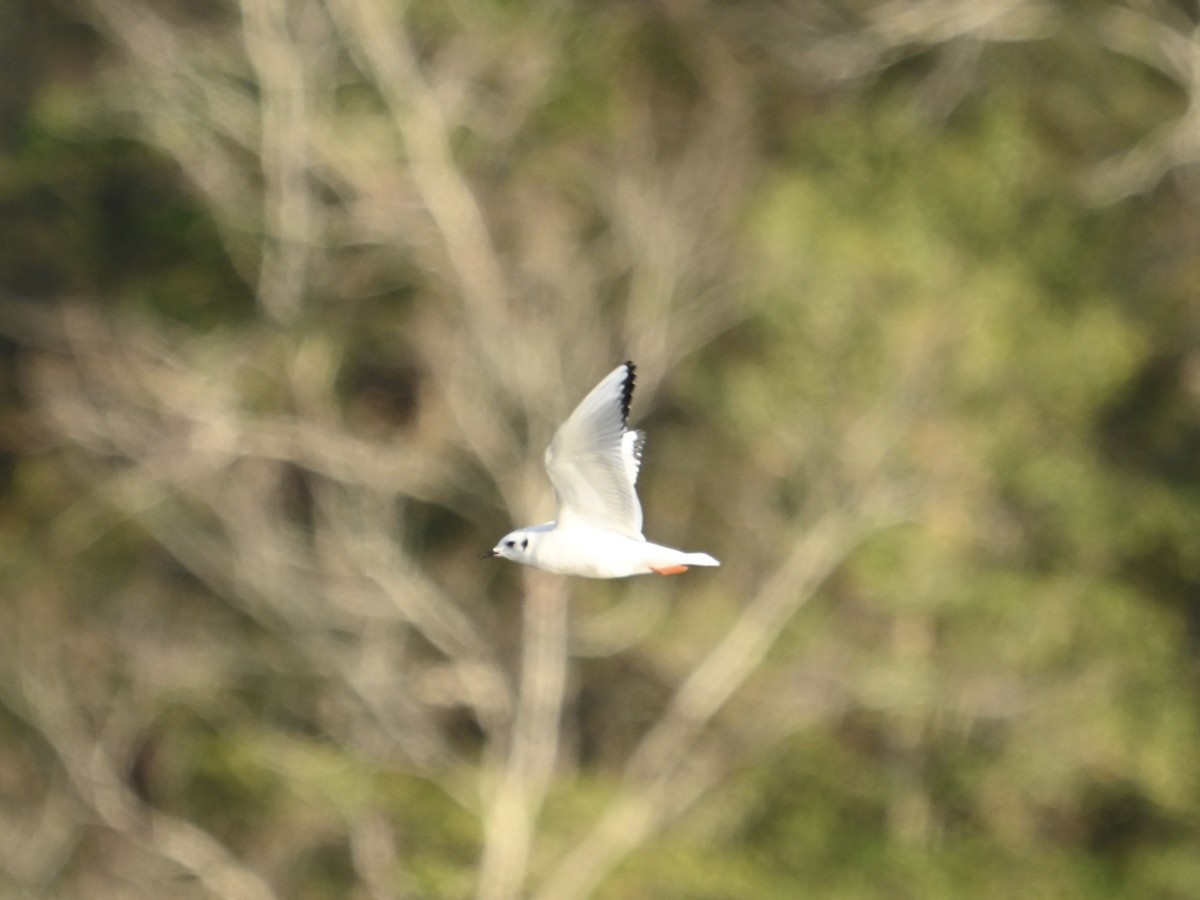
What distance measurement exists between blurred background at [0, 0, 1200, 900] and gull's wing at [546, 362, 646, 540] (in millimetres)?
4797

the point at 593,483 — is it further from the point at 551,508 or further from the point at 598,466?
the point at 551,508

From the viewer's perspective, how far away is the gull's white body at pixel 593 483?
18.8ft

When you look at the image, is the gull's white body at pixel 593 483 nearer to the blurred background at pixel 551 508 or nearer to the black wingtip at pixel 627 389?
the black wingtip at pixel 627 389

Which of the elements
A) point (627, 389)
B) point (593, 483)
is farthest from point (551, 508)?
point (627, 389)

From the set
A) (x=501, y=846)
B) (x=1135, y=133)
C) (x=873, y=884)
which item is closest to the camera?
(x=501, y=846)

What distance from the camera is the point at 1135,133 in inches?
577

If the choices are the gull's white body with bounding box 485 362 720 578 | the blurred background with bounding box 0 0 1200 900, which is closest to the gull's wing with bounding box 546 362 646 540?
the gull's white body with bounding box 485 362 720 578

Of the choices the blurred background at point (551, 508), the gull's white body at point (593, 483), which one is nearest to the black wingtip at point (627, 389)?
the gull's white body at point (593, 483)

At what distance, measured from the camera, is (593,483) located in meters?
5.86

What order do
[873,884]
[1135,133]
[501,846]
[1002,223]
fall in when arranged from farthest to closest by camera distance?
[1135,133], [1002,223], [873,884], [501,846]

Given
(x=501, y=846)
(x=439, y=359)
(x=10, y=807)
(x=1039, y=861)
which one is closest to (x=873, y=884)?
(x=1039, y=861)

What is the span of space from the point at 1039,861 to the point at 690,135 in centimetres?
368

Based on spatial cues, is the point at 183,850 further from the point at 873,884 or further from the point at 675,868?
the point at 873,884

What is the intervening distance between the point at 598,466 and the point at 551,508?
492 cm
